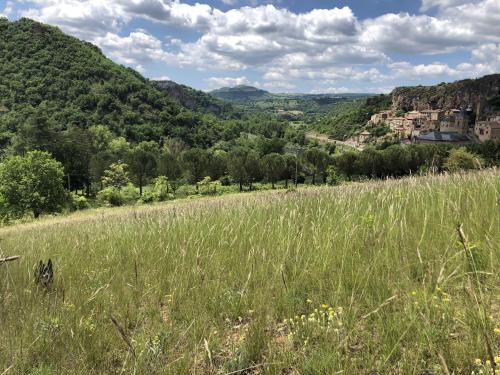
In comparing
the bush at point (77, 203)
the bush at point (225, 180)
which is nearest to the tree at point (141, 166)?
the bush at point (225, 180)

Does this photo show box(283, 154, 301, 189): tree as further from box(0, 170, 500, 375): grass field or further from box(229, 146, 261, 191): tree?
box(0, 170, 500, 375): grass field

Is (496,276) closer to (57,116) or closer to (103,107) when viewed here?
(57,116)

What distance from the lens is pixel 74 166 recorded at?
80.1 m

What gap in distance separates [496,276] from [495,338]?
59cm

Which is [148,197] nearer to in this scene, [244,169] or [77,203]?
[77,203]

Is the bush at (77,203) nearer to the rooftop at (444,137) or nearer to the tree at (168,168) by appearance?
the tree at (168,168)

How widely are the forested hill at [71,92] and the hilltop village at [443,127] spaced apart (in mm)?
78515

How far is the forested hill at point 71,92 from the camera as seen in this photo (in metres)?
117

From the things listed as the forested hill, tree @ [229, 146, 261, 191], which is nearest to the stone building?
tree @ [229, 146, 261, 191]

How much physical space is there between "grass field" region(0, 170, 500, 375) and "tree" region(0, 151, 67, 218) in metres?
46.9

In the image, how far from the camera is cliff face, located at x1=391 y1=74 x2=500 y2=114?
154375 millimetres

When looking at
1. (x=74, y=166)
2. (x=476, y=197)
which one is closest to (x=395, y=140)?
(x=74, y=166)

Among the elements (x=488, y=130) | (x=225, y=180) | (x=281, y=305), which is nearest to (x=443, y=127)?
(x=488, y=130)

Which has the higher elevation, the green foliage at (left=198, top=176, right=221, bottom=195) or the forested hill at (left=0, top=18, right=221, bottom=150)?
the forested hill at (left=0, top=18, right=221, bottom=150)
